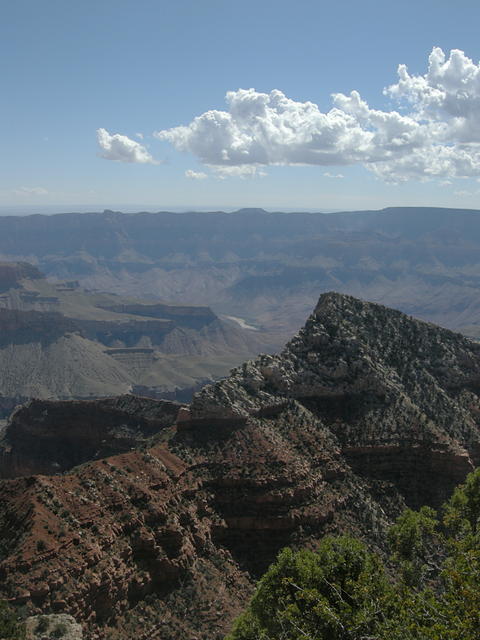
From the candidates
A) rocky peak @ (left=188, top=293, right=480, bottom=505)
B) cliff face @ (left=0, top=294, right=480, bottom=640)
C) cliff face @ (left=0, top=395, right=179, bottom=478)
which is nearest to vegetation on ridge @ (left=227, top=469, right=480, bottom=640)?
cliff face @ (left=0, top=294, right=480, bottom=640)

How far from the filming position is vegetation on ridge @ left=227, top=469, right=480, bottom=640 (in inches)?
1108

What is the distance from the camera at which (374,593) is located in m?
36.3

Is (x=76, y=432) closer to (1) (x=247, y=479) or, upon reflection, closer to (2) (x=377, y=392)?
(1) (x=247, y=479)

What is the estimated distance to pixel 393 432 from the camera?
72.1 m

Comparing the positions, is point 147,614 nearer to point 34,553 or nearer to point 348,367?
point 34,553

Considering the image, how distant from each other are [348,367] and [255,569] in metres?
29.1

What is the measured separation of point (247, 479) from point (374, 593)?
26.2 metres

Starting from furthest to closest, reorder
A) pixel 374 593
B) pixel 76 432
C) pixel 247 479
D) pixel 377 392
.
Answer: pixel 76 432 → pixel 377 392 → pixel 247 479 → pixel 374 593

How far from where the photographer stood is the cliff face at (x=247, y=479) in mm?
48594

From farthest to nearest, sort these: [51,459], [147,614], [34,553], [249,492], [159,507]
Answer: [51,459], [249,492], [159,507], [147,614], [34,553]

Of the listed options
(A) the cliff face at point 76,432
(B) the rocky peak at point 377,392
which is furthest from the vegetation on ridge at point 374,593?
(A) the cliff face at point 76,432

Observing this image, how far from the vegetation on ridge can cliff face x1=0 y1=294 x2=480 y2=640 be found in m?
9.62

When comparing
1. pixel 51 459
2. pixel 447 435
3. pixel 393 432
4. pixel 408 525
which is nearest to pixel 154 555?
pixel 408 525

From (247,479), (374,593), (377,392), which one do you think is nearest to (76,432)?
(247,479)
